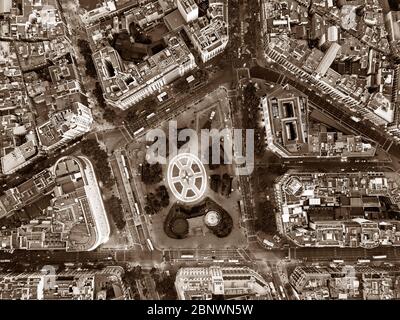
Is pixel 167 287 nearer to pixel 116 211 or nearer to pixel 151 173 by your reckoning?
pixel 116 211

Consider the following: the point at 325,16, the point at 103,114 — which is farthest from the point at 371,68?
the point at 103,114

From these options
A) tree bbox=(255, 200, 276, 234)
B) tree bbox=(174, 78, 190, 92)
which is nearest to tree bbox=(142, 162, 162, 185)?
tree bbox=(174, 78, 190, 92)

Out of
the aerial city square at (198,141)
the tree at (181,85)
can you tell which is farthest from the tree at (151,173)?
the tree at (181,85)

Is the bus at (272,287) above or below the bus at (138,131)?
below

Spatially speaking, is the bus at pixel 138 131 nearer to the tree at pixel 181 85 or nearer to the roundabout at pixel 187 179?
the roundabout at pixel 187 179

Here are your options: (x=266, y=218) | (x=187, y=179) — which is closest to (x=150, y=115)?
(x=187, y=179)

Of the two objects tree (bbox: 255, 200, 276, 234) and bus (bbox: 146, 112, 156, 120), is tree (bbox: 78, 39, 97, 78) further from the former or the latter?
tree (bbox: 255, 200, 276, 234)
